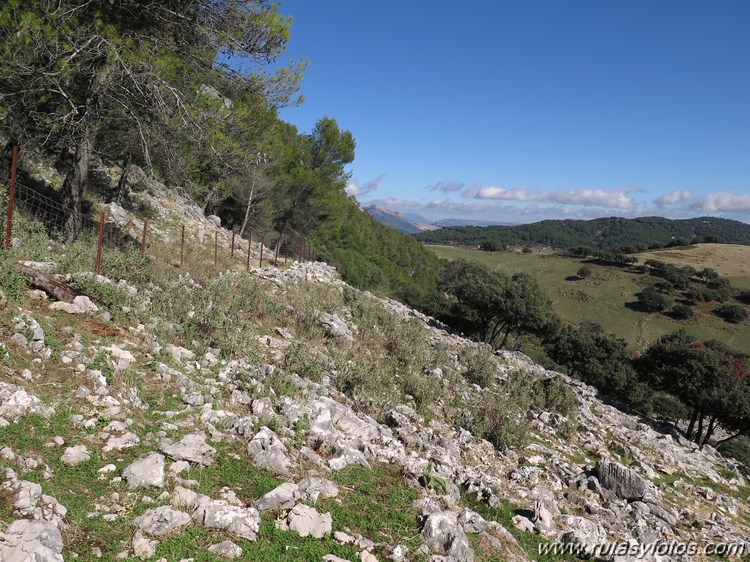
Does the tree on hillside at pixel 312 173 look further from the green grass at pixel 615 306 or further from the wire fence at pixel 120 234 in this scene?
the green grass at pixel 615 306

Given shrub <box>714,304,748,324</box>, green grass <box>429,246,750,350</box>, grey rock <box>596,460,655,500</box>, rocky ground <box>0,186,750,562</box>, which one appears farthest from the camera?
shrub <box>714,304,748,324</box>

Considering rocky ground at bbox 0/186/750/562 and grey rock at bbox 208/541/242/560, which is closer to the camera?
grey rock at bbox 208/541/242/560

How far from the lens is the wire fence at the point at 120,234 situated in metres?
9.28

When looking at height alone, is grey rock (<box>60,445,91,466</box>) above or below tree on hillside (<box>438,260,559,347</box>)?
above

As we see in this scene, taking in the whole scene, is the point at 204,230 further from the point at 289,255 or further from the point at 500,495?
the point at 500,495

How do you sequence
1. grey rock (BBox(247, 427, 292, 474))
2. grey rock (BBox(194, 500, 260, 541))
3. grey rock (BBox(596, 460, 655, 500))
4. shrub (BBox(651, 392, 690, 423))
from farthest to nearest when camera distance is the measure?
shrub (BBox(651, 392, 690, 423))
grey rock (BBox(596, 460, 655, 500))
grey rock (BBox(247, 427, 292, 474))
grey rock (BBox(194, 500, 260, 541))

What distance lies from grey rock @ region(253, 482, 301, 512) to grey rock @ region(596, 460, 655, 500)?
691 centimetres

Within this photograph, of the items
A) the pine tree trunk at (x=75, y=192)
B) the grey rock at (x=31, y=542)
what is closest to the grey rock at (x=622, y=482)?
the grey rock at (x=31, y=542)

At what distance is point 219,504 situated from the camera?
435cm

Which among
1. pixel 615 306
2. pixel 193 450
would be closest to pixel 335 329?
pixel 193 450

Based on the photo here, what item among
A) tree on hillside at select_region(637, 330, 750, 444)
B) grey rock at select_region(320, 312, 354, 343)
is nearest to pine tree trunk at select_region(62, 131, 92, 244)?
grey rock at select_region(320, 312, 354, 343)

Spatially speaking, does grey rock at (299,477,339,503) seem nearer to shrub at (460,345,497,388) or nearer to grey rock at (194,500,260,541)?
grey rock at (194,500,260,541)

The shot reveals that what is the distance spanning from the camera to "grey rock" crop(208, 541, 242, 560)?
3.85m

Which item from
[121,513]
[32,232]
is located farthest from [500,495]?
[32,232]
